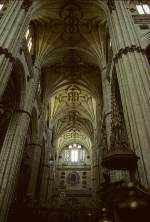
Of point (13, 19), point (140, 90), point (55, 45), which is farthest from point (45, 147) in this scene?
point (140, 90)

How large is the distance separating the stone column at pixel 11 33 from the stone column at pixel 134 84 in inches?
204

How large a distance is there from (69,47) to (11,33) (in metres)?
8.94

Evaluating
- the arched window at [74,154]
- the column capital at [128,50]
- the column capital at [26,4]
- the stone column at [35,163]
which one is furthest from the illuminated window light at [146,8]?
the arched window at [74,154]

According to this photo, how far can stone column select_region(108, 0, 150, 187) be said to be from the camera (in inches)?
257

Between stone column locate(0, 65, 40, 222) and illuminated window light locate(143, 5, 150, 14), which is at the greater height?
illuminated window light locate(143, 5, 150, 14)

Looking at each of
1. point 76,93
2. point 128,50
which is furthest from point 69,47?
point 128,50

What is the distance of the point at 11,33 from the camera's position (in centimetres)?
1048

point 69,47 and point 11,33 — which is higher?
point 69,47

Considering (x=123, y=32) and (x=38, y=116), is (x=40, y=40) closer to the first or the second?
(x=38, y=116)

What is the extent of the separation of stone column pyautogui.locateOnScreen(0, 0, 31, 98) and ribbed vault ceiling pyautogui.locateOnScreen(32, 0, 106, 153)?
203 cm

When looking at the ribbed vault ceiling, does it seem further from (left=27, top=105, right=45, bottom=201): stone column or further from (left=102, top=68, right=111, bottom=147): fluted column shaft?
(left=27, top=105, right=45, bottom=201): stone column

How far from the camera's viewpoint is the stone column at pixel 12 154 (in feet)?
30.6

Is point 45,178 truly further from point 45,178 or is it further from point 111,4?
point 111,4

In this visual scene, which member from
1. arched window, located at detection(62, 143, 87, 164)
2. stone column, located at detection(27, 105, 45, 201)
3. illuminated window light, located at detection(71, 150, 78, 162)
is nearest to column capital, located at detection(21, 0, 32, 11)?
stone column, located at detection(27, 105, 45, 201)
